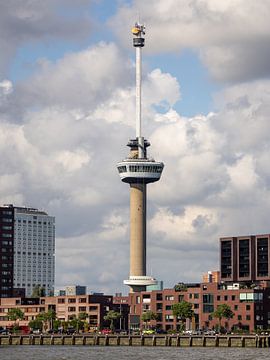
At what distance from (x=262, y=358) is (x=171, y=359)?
17283 mm

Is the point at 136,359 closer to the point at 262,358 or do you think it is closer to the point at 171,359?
the point at 171,359

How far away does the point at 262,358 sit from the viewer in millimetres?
197875

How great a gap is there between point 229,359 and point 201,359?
5435 millimetres

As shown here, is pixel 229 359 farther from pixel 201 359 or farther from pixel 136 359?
pixel 136 359

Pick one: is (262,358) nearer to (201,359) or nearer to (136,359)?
(201,359)

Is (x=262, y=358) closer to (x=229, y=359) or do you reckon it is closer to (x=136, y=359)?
(x=229, y=359)

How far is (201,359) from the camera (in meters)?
197

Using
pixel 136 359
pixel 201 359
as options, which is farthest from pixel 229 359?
pixel 136 359

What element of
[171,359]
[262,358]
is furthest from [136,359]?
[262,358]

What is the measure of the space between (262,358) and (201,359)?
1173 centimetres

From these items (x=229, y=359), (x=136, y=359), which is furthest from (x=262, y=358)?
(x=136, y=359)

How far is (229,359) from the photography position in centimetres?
19750

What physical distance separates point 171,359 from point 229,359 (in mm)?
10985
